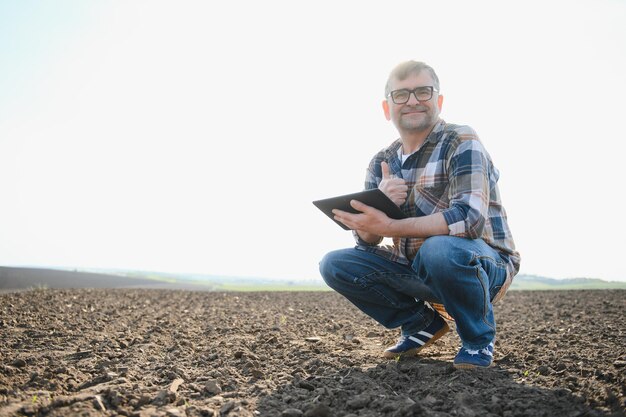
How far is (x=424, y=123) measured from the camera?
343 cm

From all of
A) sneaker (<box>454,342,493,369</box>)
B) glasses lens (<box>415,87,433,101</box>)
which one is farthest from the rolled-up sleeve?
sneaker (<box>454,342,493,369</box>)

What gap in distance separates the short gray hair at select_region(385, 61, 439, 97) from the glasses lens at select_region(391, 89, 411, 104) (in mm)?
71

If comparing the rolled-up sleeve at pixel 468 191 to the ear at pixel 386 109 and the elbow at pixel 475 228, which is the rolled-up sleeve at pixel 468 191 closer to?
the elbow at pixel 475 228

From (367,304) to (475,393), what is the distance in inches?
51.9

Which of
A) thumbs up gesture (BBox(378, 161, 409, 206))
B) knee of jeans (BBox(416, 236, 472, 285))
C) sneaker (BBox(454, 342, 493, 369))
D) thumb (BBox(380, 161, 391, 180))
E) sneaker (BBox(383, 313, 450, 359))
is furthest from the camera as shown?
sneaker (BBox(383, 313, 450, 359))

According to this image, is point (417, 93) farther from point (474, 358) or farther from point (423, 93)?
point (474, 358)

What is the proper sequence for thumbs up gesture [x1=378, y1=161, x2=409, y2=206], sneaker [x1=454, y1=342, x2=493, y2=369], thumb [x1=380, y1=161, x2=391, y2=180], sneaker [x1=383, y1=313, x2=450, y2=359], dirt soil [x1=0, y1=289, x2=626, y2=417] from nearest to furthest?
dirt soil [x1=0, y1=289, x2=626, y2=417] < sneaker [x1=454, y1=342, x2=493, y2=369] < thumbs up gesture [x1=378, y1=161, x2=409, y2=206] < thumb [x1=380, y1=161, x2=391, y2=180] < sneaker [x1=383, y1=313, x2=450, y2=359]

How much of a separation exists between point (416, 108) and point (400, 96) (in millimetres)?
145

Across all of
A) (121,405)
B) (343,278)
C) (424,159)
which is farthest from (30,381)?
(424,159)

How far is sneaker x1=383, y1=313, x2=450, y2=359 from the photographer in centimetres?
365

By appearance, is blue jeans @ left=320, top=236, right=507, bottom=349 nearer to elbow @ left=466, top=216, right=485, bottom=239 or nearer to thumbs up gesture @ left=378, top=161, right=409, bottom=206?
elbow @ left=466, top=216, right=485, bottom=239

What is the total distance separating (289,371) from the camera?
10.7 ft

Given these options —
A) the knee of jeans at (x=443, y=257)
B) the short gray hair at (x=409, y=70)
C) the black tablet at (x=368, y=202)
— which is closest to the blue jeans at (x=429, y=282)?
the knee of jeans at (x=443, y=257)

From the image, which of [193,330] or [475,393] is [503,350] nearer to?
[475,393]
